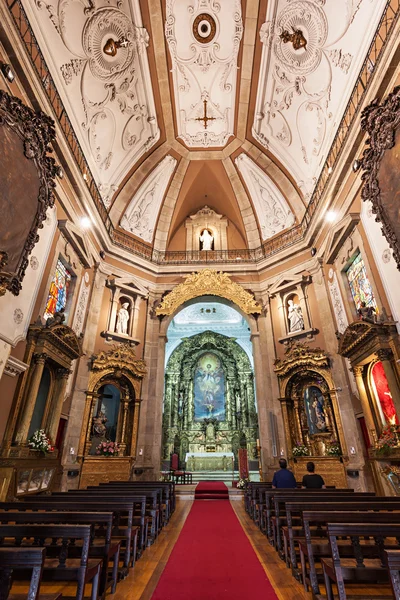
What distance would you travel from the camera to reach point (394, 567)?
187cm

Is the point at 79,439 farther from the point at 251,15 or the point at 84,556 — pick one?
the point at 251,15

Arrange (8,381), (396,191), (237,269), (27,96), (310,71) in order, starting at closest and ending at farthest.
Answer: (396,191)
(8,381)
(27,96)
(310,71)
(237,269)

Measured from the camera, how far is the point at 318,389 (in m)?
11.6

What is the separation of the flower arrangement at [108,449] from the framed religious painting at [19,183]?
6663mm

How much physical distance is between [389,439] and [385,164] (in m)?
6.16

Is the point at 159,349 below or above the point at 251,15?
below

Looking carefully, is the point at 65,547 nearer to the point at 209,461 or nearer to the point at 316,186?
the point at 316,186

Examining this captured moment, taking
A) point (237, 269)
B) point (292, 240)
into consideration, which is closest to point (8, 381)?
point (237, 269)

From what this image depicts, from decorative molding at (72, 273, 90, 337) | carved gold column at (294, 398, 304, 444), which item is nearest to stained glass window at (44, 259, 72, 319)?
decorative molding at (72, 273, 90, 337)

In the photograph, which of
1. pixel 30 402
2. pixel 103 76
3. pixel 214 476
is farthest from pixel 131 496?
pixel 214 476

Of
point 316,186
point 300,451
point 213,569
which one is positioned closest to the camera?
point 213,569

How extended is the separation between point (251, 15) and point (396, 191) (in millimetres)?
9998

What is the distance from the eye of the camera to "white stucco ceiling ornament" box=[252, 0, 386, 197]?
9148mm

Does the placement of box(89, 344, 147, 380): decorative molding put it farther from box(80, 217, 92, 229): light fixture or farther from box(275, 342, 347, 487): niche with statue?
box(275, 342, 347, 487): niche with statue
